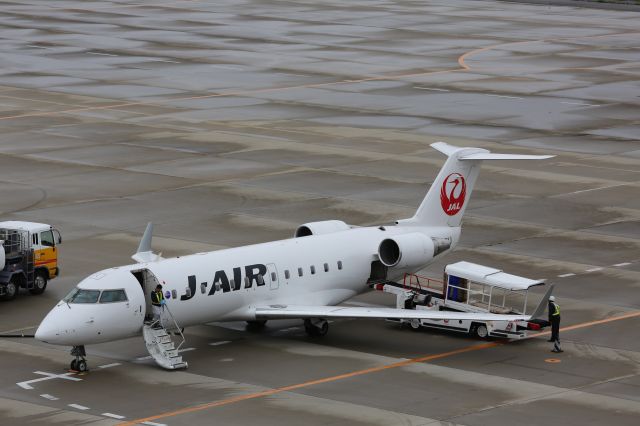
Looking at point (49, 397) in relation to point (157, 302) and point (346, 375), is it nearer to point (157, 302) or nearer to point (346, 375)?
point (157, 302)

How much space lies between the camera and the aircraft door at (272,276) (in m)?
36.7

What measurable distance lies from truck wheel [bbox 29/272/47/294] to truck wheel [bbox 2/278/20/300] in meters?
0.55

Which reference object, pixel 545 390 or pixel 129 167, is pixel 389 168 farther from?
pixel 545 390

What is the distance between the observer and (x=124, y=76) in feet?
298

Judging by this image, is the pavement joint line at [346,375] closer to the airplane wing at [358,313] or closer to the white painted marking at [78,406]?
the airplane wing at [358,313]

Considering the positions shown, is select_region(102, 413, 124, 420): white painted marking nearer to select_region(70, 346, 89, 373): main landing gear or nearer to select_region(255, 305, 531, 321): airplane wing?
select_region(70, 346, 89, 373): main landing gear

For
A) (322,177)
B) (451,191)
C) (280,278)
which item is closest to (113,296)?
(280,278)

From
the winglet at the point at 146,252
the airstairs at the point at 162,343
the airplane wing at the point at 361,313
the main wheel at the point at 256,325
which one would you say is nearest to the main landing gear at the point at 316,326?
the airplane wing at the point at 361,313

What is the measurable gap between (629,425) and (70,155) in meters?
40.5

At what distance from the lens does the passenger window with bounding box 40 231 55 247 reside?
4215 centimetres

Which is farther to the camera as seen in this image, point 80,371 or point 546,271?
point 546,271

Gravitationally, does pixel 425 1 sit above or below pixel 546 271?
above

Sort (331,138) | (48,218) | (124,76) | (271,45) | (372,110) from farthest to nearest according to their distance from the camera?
(271,45) → (124,76) → (372,110) → (331,138) → (48,218)

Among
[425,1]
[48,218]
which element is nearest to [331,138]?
[48,218]
